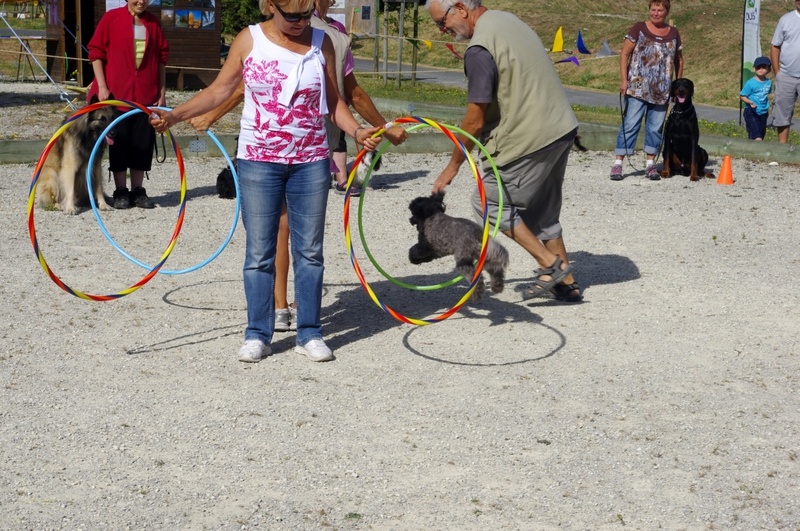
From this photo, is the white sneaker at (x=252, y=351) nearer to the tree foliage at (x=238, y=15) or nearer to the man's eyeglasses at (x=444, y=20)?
the man's eyeglasses at (x=444, y=20)

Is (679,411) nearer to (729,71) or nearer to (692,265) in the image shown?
(692,265)

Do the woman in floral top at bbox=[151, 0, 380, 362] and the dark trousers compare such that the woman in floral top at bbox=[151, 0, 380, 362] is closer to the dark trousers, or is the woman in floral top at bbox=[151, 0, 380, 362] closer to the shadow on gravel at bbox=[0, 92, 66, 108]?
the dark trousers

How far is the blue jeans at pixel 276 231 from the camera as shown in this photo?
5727mm

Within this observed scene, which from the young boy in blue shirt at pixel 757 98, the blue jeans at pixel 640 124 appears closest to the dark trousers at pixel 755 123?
the young boy in blue shirt at pixel 757 98

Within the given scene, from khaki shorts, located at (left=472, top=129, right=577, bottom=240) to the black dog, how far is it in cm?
553

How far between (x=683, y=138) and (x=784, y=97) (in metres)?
2.08

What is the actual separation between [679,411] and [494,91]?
2.32 metres

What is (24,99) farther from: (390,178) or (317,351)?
(317,351)

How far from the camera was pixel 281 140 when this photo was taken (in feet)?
18.4

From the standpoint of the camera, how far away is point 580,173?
12.8 m

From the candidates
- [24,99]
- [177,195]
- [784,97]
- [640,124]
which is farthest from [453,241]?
[24,99]

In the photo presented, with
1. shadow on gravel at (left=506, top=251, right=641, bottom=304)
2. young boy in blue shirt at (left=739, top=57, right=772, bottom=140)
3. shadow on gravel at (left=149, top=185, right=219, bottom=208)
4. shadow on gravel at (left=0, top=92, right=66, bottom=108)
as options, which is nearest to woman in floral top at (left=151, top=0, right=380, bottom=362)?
shadow on gravel at (left=506, top=251, right=641, bottom=304)

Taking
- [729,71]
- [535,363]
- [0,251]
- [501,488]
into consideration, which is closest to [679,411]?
[535,363]

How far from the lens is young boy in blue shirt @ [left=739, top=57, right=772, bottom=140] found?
13.7m
